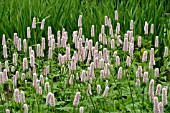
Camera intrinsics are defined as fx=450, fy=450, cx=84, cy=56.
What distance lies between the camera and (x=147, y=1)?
5.31 m

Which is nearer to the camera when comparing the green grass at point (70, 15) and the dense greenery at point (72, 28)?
the dense greenery at point (72, 28)

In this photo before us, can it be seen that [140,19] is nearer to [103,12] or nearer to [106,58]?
[103,12]

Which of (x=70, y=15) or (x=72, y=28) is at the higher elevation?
(x=70, y=15)

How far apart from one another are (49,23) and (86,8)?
0.71m

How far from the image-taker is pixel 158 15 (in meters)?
4.75

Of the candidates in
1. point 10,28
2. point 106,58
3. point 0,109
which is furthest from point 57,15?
point 106,58

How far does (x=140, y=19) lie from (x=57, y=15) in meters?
0.89

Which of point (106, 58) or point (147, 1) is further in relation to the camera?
point (147, 1)

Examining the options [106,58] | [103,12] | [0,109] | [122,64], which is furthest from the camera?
[103,12]

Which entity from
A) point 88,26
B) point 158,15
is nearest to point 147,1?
point 158,15

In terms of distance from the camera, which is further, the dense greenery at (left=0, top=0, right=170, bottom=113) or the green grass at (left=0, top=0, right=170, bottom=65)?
the green grass at (left=0, top=0, right=170, bottom=65)

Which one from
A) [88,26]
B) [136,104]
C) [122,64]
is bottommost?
[136,104]

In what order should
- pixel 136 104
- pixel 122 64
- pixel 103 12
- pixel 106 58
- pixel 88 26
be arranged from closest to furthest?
pixel 106 58
pixel 136 104
pixel 122 64
pixel 88 26
pixel 103 12

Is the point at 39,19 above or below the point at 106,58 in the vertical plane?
above
